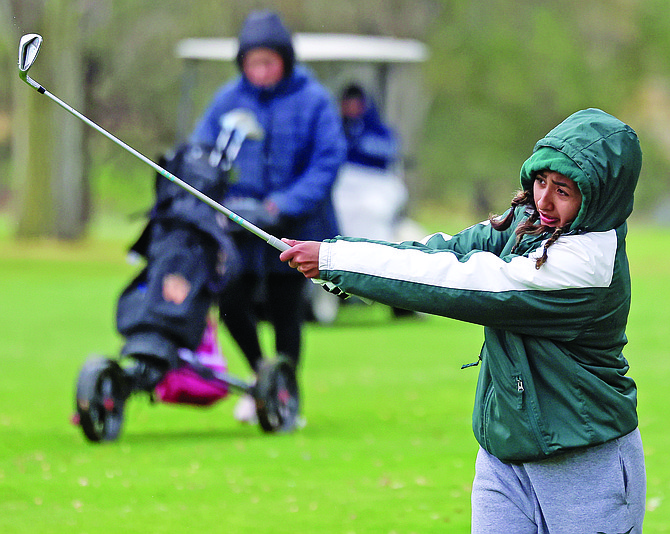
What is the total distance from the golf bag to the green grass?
55 cm

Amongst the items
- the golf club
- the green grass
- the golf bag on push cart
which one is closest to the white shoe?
the green grass

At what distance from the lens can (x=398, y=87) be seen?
19.7 meters

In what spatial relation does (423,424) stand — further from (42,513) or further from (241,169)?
(42,513)

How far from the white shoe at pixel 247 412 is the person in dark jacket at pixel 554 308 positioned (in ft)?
14.2

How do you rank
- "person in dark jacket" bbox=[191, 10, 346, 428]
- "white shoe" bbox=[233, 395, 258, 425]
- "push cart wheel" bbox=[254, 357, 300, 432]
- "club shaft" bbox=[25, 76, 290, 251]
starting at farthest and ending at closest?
"white shoe" bbox=[233, 395, 258, 425] < "person in dark jacket" bbox=[191, 10, 346, 428] < "push cart wheel" bbox=[254, 357, 300, 432] < "club shaft" bbox=[25, 76, 290, 251]

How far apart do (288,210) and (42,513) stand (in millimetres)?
2335

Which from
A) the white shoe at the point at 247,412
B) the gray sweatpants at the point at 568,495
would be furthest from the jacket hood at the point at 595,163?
the white shoe at the point at 247,412

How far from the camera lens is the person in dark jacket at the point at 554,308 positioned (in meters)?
3.40

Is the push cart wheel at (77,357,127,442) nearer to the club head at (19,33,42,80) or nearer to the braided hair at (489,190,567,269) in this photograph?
the club head at (19,33,42,80)

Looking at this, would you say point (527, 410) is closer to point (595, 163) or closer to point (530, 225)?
point (530, 225)

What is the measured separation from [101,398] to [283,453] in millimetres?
917

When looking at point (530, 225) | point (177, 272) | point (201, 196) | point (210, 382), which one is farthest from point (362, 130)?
point (530, 225)

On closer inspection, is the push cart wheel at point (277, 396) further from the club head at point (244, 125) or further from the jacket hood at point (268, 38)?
the jacket hood at point (268, 38)

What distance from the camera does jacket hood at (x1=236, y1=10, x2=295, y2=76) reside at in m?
7.34
